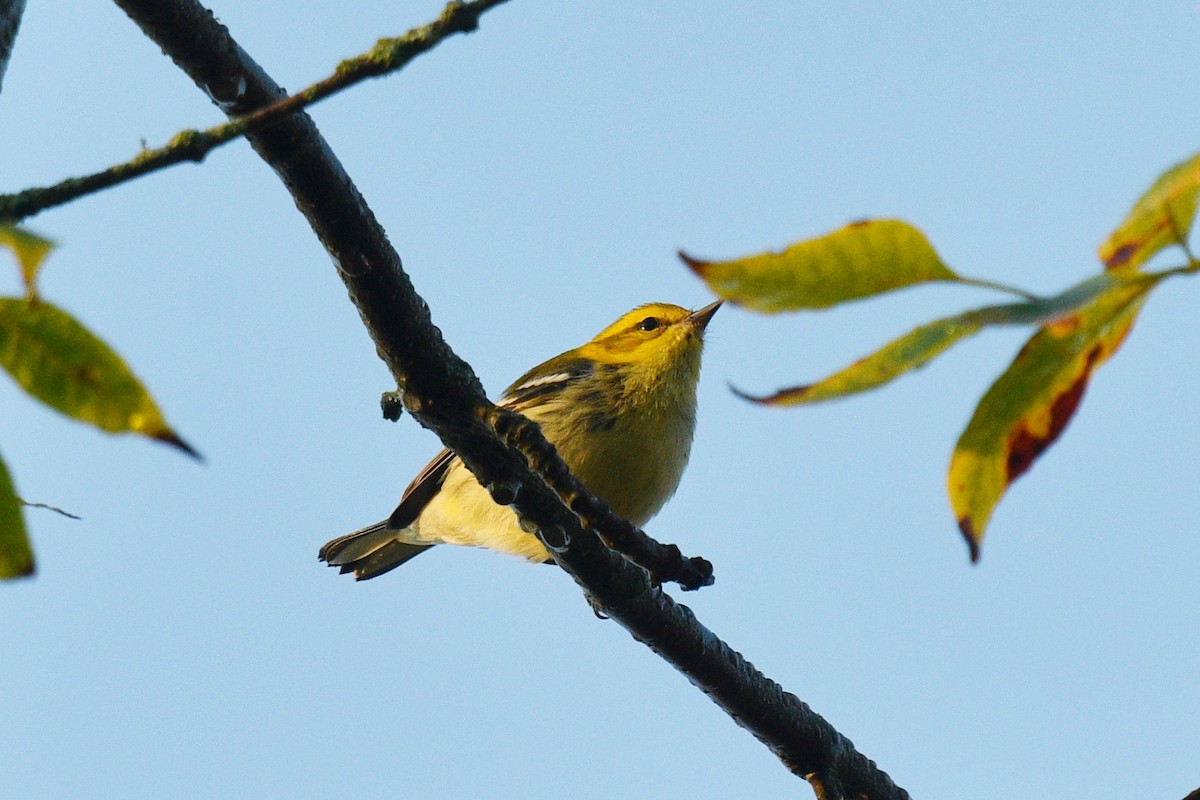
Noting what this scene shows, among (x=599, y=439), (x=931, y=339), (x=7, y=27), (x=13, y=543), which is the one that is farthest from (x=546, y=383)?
(x=931, y=339)

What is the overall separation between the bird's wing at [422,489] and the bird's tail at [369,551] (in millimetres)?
281

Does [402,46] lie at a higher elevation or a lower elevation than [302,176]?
lower

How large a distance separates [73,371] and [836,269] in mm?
807

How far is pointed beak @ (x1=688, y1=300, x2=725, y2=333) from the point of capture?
7566 millimetres

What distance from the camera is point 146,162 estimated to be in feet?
5.62

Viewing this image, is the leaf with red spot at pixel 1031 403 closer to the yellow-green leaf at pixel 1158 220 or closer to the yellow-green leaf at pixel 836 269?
the yellow-green leaf at pixel 1158 220

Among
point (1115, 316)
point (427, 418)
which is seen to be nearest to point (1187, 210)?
point (1115, 316)

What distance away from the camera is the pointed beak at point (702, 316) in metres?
7.57

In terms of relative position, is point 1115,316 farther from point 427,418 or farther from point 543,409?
point 543,409

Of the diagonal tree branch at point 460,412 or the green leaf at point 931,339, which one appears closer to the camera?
the green leaf at point 931,339

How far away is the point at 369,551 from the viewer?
26.2 ft

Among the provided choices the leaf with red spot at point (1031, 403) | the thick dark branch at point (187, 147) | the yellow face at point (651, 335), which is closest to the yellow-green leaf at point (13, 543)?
the thick dark branch at point (187, 147)

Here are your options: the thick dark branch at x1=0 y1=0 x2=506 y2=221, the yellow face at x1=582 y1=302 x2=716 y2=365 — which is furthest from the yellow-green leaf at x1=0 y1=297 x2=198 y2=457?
the yellow face at x1=582 y1=302 x2=716 y2=365

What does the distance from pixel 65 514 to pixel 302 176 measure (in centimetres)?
114
